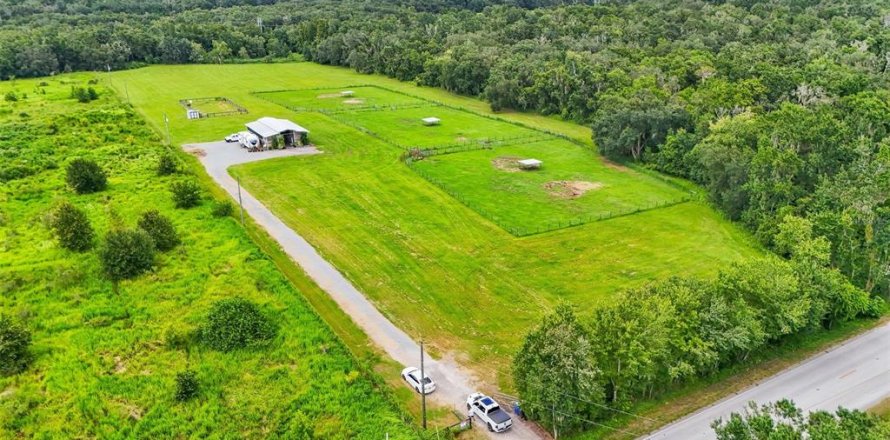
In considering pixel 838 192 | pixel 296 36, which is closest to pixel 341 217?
pixel 838 192

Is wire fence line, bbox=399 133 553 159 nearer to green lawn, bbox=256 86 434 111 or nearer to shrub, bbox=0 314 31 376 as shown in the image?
green lawn, bbox=256 86 434 111

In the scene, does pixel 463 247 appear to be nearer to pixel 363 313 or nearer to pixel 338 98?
pixel 363 313

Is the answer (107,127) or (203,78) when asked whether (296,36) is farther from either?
(107,127)

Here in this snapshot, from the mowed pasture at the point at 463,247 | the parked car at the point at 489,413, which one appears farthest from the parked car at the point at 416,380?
the mowed pasture at the point at 463,247

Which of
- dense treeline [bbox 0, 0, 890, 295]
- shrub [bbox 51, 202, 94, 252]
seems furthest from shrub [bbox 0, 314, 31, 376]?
dense treeline [bbox 0, 0, 890, 295]

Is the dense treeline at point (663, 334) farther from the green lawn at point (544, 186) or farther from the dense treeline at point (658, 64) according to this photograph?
the green lawn at point (544, 186)

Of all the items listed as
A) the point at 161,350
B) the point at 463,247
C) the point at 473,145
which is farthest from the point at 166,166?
the point at 473,145
